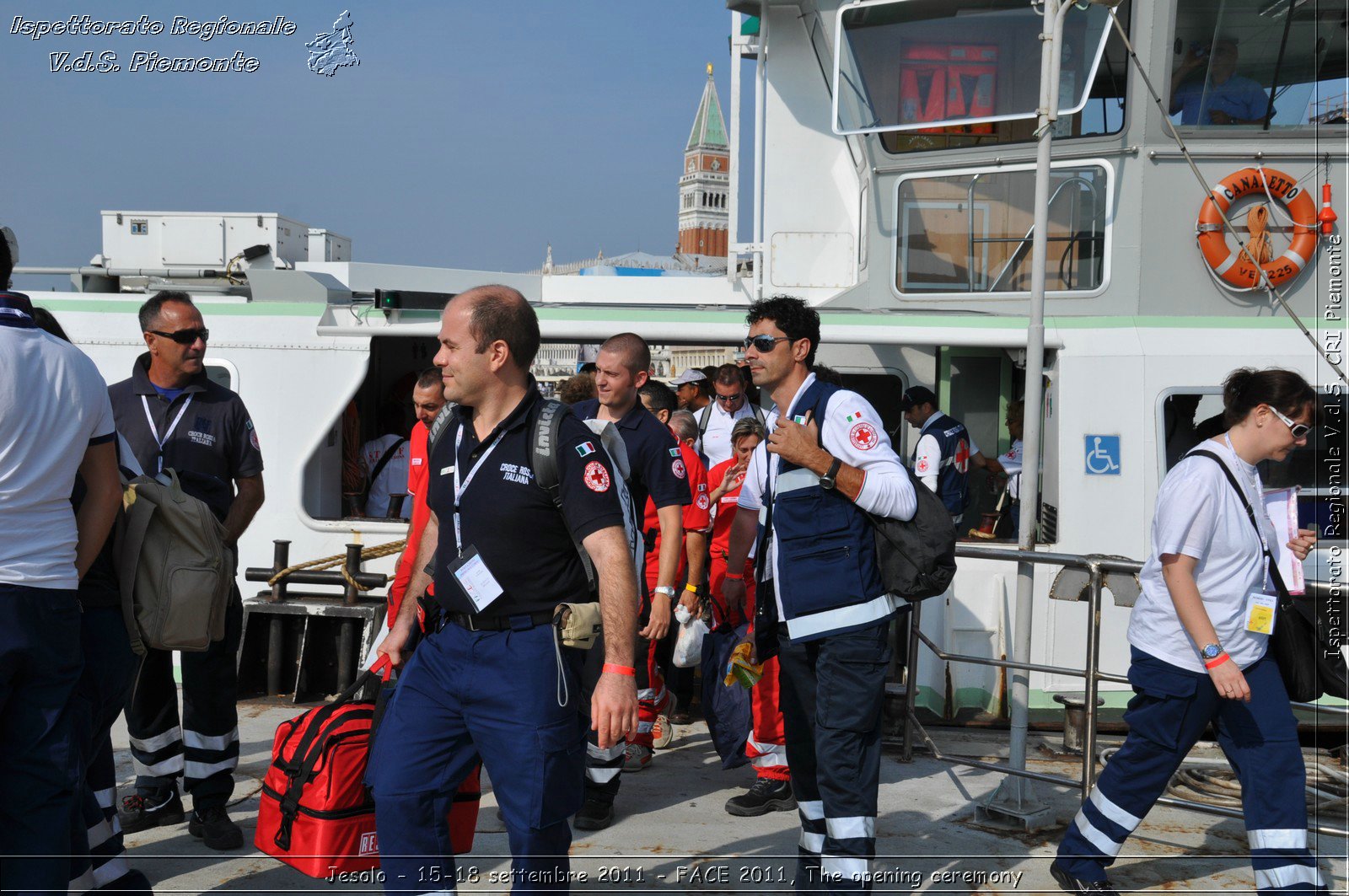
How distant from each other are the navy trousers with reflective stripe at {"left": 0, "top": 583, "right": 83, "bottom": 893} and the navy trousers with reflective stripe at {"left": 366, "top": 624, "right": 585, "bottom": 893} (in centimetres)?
93

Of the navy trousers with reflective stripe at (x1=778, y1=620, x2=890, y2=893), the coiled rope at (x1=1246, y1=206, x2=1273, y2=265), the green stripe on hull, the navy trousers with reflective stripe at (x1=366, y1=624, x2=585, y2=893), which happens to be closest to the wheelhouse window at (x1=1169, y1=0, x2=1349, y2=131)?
the coiled rope at (x1=1246, y1=206, x2=1273, y2=265)

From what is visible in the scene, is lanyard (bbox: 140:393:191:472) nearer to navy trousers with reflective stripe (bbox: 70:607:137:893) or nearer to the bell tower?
navy trousers with reflective stripe (bbox: 70:607:137:893)

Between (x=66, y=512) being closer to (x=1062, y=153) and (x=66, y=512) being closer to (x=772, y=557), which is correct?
(x=772, y=557)

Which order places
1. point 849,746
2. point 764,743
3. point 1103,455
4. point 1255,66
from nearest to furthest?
point 849,746 < point 764,743 < point 1103,455 < point 1255,66

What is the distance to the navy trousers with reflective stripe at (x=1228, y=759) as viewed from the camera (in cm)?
A: 394

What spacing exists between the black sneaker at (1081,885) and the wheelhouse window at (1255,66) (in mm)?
5856

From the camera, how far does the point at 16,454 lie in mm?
3188

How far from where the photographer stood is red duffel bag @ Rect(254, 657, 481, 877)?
12.4 ft

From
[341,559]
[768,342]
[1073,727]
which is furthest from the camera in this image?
[341,559]

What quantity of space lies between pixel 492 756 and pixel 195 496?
2372 mm

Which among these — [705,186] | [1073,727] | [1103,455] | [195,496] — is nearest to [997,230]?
[1103,455]

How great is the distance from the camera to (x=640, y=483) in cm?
550

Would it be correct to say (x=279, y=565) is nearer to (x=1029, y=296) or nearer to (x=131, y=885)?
(x=131, y=885)

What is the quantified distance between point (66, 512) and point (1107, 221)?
7.21 metres
